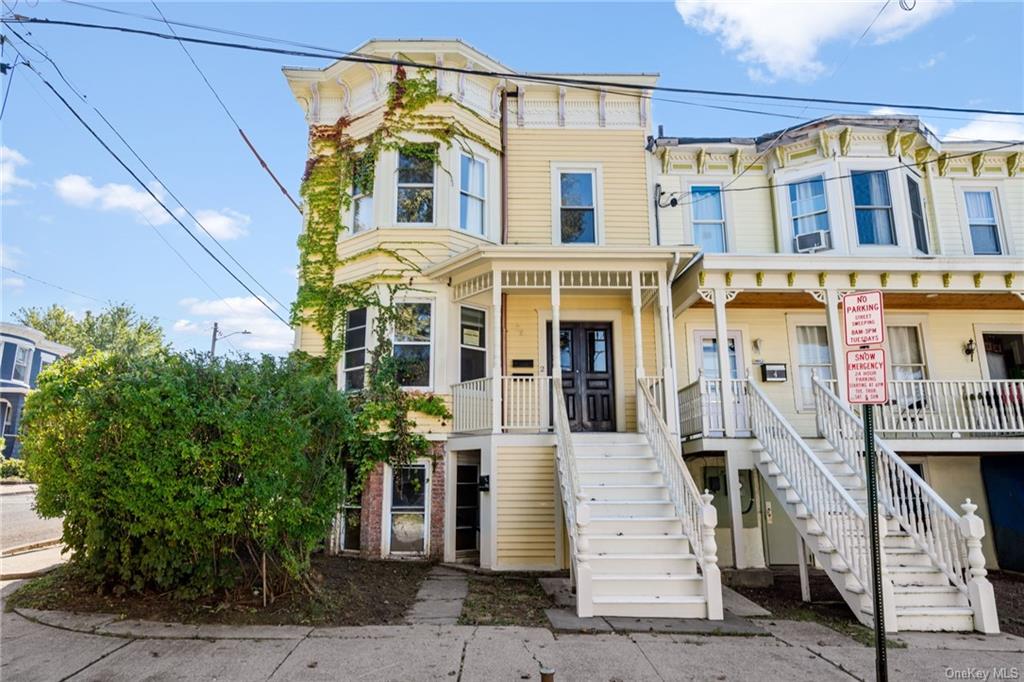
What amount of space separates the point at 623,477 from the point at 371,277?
585cm

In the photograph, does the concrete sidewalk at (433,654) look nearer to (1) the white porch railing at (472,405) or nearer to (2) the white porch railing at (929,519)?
(2) the white porch railing at (929,519)

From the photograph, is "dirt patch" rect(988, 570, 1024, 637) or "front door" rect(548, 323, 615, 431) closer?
"dirt patch" rect(988, 570, 1024, 637)

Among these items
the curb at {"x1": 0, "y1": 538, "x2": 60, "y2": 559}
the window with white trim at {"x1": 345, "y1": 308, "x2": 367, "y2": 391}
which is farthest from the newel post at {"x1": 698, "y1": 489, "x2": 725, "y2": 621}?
the curb at {"x1": 0, "y1": 538, "x2": 60, "y2": 559}

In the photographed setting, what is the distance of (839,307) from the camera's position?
10.8 m

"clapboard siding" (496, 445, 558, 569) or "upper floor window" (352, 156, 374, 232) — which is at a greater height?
"upper floor window" (352, 156, 374, 232)

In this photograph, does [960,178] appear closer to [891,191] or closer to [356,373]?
[891,191]

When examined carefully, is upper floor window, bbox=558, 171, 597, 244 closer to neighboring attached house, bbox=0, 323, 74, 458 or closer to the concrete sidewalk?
the concrete sidewalk

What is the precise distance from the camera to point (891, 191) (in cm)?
1153

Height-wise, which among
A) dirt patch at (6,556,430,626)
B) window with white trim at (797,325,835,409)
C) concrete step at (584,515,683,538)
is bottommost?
dirt patch at (6,556,430,626)

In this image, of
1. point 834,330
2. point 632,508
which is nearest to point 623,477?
point 632,508

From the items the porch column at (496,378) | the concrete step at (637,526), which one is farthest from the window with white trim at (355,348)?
the concrete step at (637,526)

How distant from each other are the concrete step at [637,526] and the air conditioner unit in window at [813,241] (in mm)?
7240

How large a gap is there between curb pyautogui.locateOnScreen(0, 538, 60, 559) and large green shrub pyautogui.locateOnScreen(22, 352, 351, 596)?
3.88 meters

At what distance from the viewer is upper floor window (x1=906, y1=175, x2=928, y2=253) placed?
11612 mm
